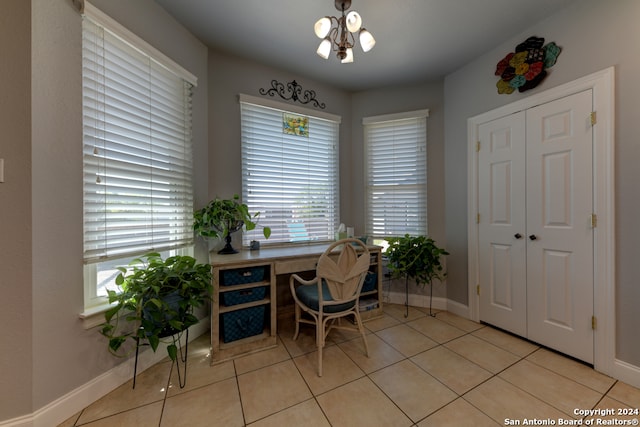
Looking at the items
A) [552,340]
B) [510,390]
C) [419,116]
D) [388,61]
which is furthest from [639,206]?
[388,61]

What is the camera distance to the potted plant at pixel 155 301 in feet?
4.66

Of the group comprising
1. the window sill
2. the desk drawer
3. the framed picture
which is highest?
the framed picture

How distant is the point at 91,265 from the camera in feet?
4.85

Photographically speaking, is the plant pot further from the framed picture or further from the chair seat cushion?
the framed picture

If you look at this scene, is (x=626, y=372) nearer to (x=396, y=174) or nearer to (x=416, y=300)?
(x=416, y=300)

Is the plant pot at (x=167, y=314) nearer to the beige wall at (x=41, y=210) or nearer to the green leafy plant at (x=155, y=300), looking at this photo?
the green leafy plant at (x=155, y=300)

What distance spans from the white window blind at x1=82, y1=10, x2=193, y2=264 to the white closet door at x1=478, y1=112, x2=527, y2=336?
2.80m

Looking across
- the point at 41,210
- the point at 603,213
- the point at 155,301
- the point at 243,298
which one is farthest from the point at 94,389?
the point at 603,213

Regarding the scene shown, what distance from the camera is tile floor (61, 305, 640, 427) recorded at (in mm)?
1306

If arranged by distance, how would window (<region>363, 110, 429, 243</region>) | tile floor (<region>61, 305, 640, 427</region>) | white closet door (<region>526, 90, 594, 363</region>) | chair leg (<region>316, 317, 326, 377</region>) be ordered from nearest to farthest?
tile floor (<region>61, 305, 640, 427</region>) → chair leg (<region>316, 317, 326, 377</region>) → white closet door (<region>526, 90, 594, 363</region>) → window (<region>363, 110, 429, 243</region>)

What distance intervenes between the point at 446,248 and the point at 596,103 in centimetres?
167

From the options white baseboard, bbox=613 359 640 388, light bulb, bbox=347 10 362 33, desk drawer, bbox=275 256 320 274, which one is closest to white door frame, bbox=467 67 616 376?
white baseboard, bbox=613 359 640 388

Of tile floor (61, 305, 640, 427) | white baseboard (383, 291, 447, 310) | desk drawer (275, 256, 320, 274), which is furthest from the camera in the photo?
white baseboard (383, 291, 447, 310)

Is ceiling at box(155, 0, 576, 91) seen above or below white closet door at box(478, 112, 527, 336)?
above
